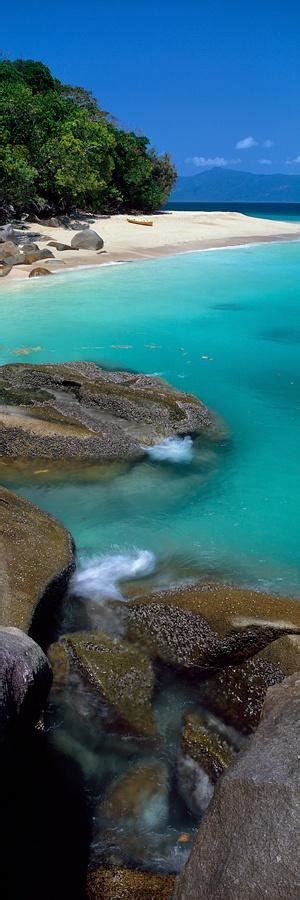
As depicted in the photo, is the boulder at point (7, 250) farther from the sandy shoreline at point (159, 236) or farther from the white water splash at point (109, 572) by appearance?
the white water splash at point (109, 572)

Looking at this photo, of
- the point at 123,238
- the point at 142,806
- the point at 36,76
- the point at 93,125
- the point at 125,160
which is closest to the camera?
the point at 142,806

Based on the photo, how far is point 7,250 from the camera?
27.1 metres

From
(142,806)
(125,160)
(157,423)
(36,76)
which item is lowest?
(142,806)

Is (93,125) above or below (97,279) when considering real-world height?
above

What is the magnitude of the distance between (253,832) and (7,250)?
1047 inches

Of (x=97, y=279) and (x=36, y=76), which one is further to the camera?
(x=36, y=76)

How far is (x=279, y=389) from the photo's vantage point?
571 inches

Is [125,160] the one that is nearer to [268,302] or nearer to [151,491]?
[268,302]

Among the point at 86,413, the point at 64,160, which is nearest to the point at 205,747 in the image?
the point at 86,413

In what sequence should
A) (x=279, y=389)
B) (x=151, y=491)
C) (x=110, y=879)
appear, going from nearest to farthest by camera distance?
(x=110, y=879) < (x=151, y=491) < (x=279, y=389)

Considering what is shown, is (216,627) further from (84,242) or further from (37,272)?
(84,242)

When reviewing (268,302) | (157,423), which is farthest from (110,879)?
(268,302)

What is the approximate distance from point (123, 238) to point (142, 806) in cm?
3489

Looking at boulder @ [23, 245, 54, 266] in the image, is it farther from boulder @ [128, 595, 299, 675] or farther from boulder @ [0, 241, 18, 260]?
boulder @ [128, 595, 299, 675]
